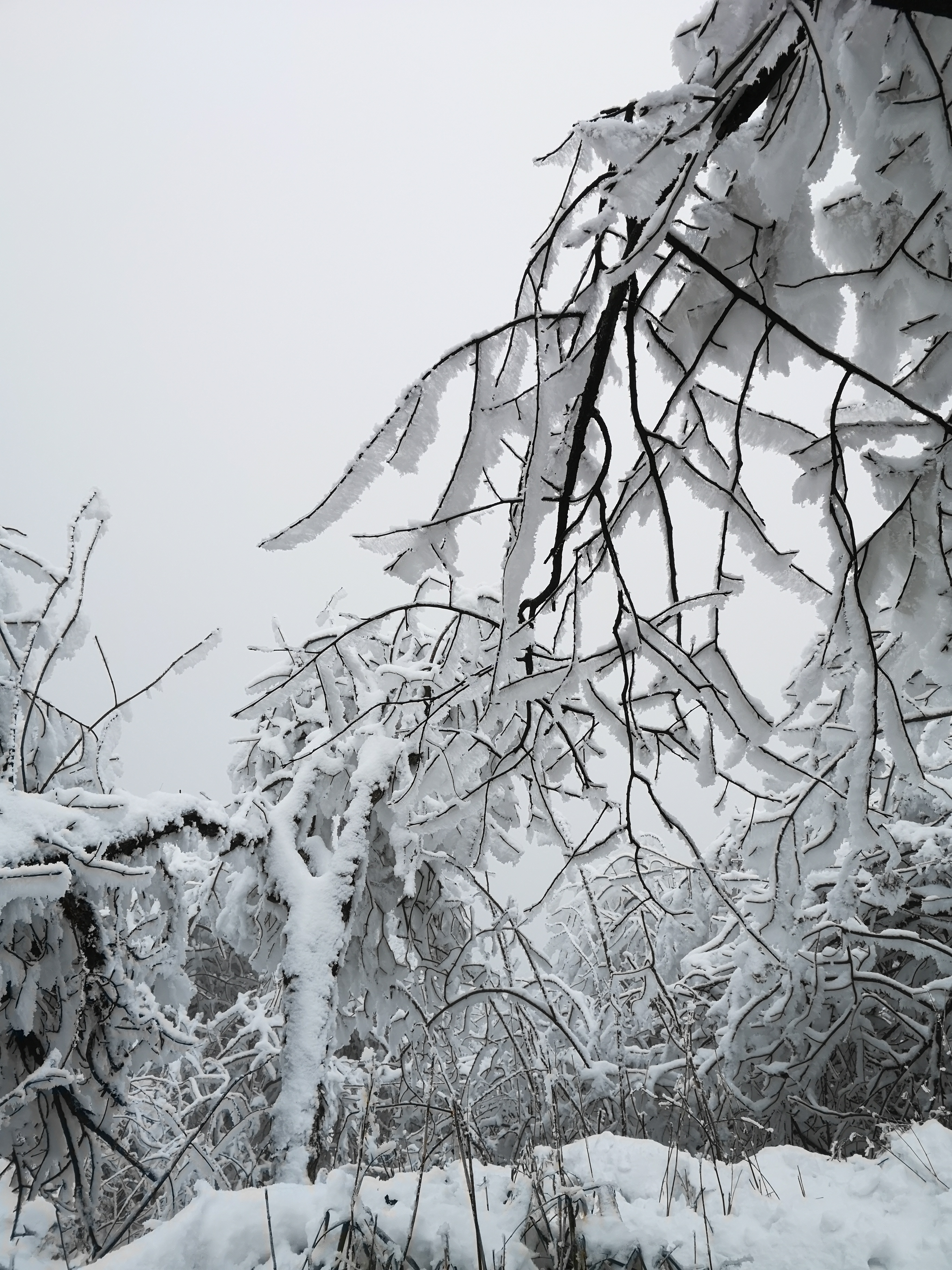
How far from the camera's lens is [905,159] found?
1.04 metres

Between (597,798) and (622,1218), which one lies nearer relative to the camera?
(622,1218)

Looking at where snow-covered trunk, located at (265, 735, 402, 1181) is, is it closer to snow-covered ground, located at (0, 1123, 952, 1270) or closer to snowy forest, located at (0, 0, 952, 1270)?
snowy forest, located at (0, 0, 952, 1270)

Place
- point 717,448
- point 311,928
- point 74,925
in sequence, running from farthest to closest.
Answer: point 311,928, point 74,925, point 717,448

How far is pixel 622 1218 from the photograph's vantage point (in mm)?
1911

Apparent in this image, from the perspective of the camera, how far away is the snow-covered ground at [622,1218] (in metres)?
1.71

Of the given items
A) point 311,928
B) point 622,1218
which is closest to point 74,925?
point 311,928

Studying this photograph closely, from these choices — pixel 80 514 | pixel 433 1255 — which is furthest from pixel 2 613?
pixel 433 1255

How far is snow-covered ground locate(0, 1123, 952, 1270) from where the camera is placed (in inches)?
67.4

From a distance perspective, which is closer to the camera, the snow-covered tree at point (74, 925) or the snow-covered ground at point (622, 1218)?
the snow-covered ground at point (622, 1218)

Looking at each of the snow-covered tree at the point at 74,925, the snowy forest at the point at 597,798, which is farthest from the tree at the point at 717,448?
the snow-covered tree at the point at 74,925

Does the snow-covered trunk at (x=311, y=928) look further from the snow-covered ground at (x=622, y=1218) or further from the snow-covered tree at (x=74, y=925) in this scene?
the snow-covered ground at (x=622, y=1218)

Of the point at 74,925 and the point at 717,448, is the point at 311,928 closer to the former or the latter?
the point at 74,925

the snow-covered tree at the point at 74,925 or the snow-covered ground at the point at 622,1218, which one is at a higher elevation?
the snow-covered tree at the point at 74,925

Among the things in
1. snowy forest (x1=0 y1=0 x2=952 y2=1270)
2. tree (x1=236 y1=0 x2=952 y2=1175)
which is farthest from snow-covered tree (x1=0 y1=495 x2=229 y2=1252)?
tree (x1=236 y1=0 x2=952 y2=1175)
